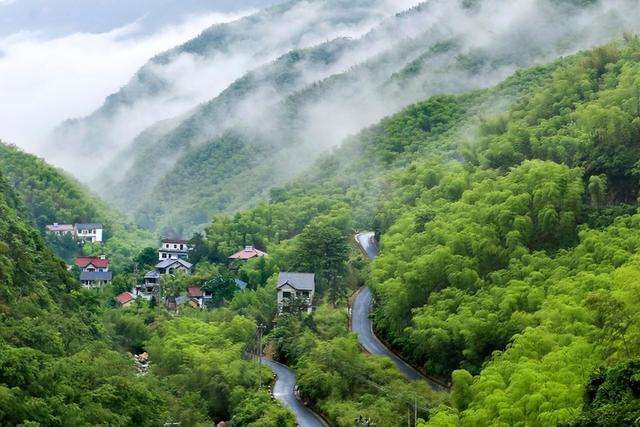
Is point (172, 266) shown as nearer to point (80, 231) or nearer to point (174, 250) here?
point (174, 250)

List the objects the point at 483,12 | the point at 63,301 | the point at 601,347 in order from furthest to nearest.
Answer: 1. the point at 483,12
2. the point at 63,301
3. the point at 601,347

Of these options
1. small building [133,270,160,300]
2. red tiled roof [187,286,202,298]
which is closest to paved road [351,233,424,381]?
red tiled roof [187,286,202,298]

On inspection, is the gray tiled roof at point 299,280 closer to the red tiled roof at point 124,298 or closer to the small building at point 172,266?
the red tiled roof at point 124,298

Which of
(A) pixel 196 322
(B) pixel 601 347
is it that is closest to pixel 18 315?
(A) pixel 196 322

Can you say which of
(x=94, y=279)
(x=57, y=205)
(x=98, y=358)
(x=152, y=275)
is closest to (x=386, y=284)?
(x=98, y=358)

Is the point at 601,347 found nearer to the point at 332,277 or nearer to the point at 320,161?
the point at 332,277

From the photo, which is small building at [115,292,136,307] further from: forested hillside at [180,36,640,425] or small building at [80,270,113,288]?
forested hillside at [180,36,640,425]

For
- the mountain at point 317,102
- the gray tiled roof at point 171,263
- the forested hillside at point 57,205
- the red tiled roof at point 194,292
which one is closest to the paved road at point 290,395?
the red tiled roof at point 194,292
